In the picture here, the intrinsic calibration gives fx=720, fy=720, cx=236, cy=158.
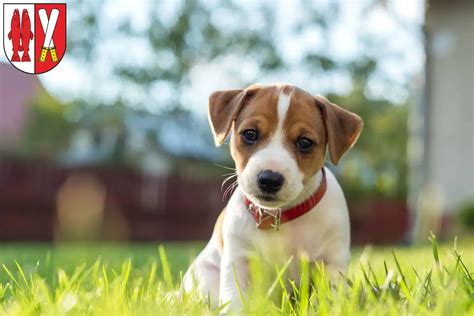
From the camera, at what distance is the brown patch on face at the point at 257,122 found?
12.8ft

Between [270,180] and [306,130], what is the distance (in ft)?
1.59

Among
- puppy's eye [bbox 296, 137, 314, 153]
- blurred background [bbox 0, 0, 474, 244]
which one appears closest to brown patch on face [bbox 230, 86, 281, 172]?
puppy's eye [bbox 296, 137, 314, 153]

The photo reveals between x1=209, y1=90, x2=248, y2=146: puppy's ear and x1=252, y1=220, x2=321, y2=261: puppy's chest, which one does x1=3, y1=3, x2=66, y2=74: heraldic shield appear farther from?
x1=252, y1=220, x2=321, y2=261: puppy's chest

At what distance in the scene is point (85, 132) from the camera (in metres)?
26.5

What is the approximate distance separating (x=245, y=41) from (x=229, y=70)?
1228mm

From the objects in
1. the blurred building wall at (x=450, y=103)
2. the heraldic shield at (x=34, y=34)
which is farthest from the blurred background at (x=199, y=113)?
the heraldic shield at (x=34, y=34)

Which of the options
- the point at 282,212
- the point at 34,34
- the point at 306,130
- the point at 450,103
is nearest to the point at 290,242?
the point at 282,212

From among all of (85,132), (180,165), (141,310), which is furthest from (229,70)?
Result: (141,310)

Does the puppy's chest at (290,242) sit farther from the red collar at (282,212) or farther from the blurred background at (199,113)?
the blurred background at (199,113)

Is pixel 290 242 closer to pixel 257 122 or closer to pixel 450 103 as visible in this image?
pixel 257 122

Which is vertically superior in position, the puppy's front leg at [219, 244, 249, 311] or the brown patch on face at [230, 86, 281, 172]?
the brown patch on face at [230, 86, 281, 172]

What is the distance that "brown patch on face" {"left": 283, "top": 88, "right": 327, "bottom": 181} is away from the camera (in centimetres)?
387

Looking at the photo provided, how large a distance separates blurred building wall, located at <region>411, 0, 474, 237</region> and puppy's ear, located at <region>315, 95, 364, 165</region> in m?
19.6

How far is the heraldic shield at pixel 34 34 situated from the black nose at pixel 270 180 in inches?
61.5
